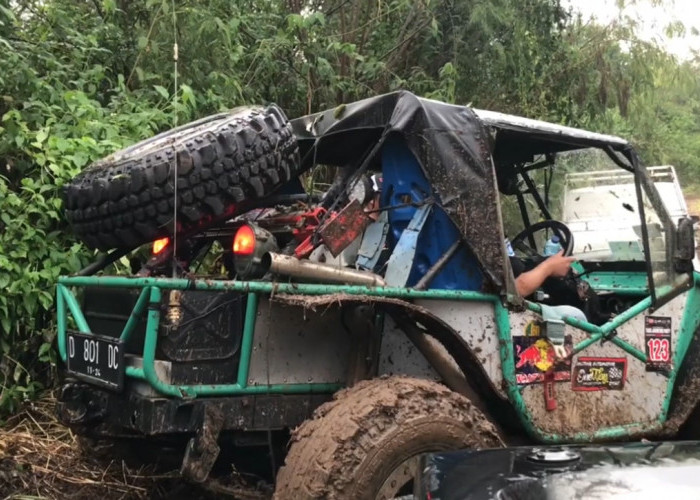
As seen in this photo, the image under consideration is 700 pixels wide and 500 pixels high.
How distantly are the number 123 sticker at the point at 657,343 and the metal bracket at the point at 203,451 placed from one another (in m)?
2.57

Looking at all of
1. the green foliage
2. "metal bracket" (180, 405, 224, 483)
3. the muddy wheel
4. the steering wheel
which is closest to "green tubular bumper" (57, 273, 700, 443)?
"metal bracket" (180, 405, 224, 483)

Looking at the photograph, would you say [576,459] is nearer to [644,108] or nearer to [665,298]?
[665,298]

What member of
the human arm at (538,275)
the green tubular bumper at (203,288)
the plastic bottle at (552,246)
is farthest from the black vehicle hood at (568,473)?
the plastic bottle at (552,246)

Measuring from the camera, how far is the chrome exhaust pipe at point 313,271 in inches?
123

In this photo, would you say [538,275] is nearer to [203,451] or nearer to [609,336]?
[609,336]

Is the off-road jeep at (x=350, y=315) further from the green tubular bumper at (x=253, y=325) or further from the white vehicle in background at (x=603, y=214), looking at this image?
the white vehicle in background at (x=603, y=214)

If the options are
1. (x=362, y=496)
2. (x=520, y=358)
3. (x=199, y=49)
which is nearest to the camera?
(x=362, y=496)

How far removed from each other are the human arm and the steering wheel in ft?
2.25

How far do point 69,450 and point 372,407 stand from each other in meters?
2.64

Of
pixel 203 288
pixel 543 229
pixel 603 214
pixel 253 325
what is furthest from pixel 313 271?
pixel 603 214

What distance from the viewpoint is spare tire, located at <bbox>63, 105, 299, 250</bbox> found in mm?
3295

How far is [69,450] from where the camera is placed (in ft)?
15.7

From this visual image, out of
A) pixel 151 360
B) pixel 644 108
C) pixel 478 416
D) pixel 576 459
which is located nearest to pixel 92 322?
pixel 151 360

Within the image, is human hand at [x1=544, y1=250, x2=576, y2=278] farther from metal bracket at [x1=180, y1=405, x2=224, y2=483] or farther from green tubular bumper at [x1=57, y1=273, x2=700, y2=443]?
metal bracket at [x1=180, y1=405, x2=224, y2=483]
